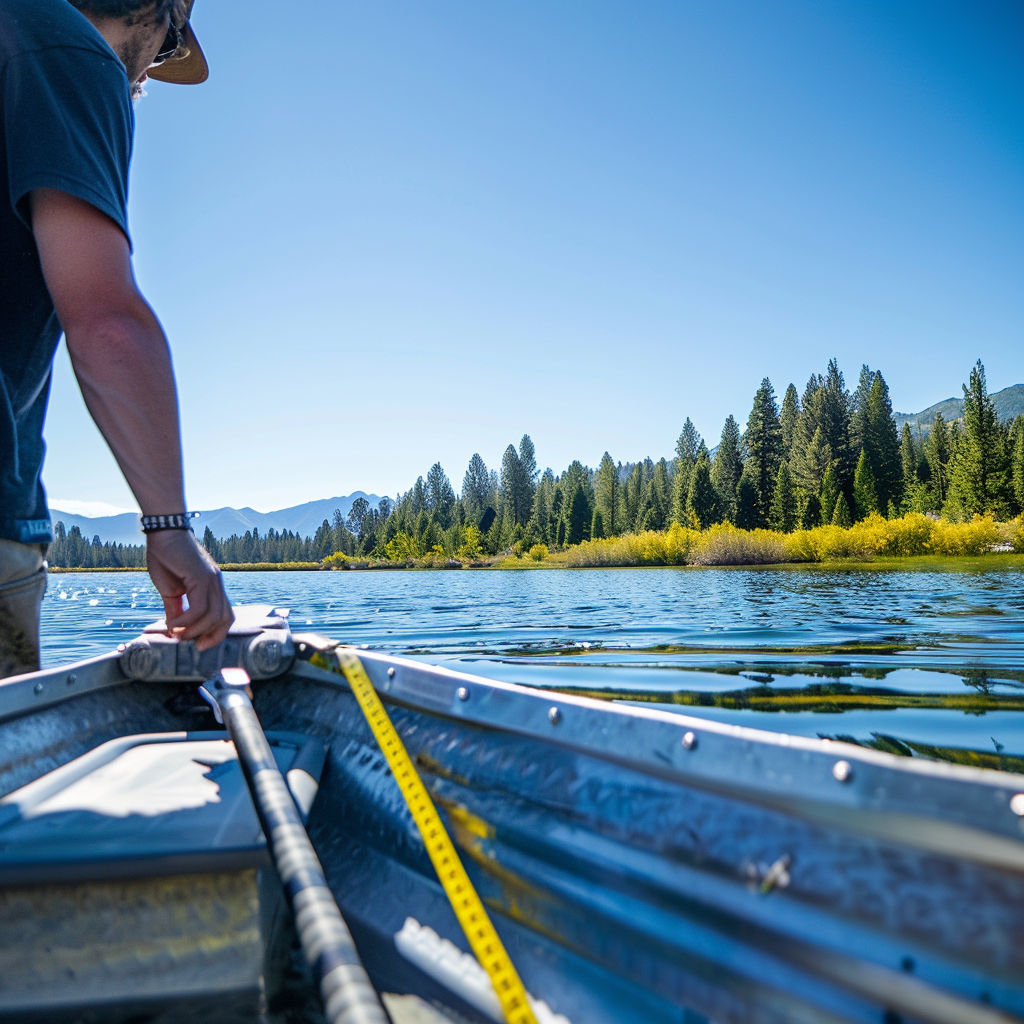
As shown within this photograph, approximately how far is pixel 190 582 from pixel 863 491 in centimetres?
5157

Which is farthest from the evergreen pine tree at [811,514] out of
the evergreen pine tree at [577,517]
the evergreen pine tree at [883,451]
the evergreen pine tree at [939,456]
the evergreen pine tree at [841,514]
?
the evergreen pine tree at [577,517]

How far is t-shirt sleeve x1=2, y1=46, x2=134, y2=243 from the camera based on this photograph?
1.06m

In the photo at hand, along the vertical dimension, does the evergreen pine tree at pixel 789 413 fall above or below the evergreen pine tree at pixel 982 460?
above

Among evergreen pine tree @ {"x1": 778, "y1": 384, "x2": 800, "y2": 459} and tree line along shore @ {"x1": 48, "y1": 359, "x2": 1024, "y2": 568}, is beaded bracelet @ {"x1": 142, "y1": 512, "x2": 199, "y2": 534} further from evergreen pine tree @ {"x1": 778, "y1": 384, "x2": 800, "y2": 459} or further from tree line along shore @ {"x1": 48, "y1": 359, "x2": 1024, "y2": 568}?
evergreen pine tree @ {"x1": 778, "y1": 384, "x2": 800, "y2": 459}

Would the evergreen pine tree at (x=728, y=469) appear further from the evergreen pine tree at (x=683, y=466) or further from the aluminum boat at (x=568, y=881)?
the aluminum boat at (x=568, y=881)

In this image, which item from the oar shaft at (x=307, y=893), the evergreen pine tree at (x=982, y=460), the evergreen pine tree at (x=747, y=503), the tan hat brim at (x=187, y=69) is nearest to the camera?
the oar shaft at (x=307, y=893)

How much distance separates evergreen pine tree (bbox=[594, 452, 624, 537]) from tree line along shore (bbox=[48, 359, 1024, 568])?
15 cm

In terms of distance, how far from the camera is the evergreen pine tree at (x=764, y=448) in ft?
159

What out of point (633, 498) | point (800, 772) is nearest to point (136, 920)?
point (800, 772)

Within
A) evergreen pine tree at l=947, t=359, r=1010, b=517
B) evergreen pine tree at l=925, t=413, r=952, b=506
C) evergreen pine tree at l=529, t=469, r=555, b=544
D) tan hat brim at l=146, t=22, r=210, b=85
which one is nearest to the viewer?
tan hat brim at l=146, t=22, r=210, b=85

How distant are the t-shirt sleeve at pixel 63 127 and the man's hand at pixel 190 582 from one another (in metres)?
0.57

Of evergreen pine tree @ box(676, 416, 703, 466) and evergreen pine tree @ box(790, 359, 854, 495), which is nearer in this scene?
evergreen pine tree @ box(790, 359, 854, 495)

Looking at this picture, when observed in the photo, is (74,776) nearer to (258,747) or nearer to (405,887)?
(258,747)

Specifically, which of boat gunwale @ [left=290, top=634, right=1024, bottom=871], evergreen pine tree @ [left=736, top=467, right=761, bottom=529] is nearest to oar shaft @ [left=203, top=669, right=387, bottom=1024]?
boat gunwale @ [left=290, top=634, right=1024, bottom=871]
